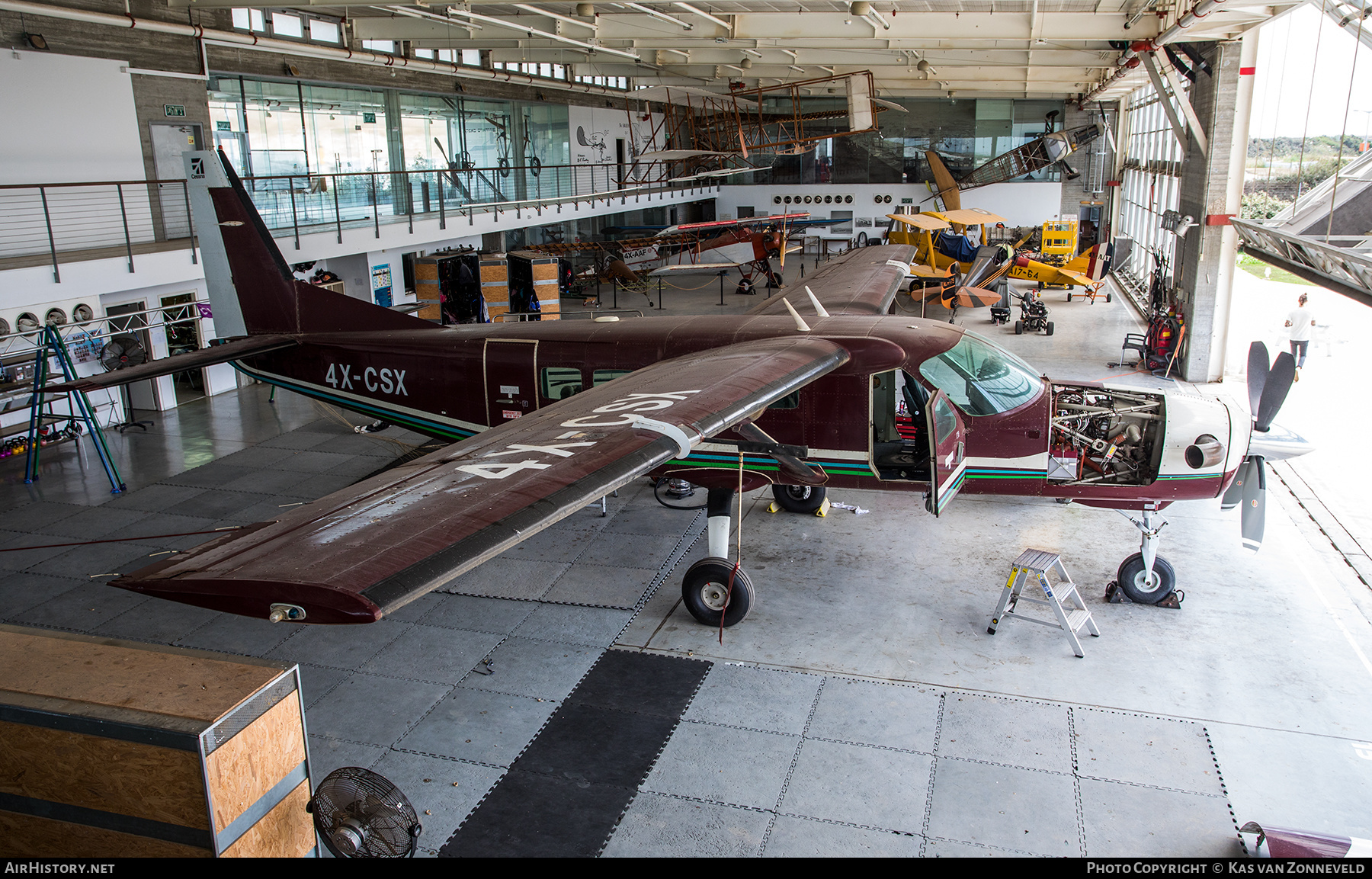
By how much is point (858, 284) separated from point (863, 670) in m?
8.04

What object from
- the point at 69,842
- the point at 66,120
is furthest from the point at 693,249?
the point at 69,842

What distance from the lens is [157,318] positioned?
17.0 metres

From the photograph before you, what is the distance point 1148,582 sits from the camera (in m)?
9.12

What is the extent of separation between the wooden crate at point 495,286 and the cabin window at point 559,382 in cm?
1328

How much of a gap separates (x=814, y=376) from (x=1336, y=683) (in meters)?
5.22

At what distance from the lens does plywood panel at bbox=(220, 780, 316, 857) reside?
12.6 ft

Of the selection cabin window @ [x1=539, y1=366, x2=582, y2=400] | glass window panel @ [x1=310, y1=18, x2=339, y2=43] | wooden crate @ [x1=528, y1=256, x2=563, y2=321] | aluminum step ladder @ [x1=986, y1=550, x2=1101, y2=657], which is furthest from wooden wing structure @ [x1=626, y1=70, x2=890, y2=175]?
aluminum step ladder @ [x1=986, y1=550, x2=1101, y2=657]

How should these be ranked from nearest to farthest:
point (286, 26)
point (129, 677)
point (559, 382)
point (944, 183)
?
point (129, 677)
point (559, 382)
point (286, 26)
point (944, 183)

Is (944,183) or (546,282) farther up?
(944,183)

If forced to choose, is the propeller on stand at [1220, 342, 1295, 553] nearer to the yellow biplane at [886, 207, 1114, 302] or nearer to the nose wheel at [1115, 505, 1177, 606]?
the nose wheel at [1115, 505, 1177, 606]

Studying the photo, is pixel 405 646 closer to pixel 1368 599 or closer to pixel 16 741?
pixel 16 741

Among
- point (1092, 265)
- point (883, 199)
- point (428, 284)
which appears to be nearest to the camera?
point (428, 284)

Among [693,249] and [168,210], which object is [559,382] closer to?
[168,210]

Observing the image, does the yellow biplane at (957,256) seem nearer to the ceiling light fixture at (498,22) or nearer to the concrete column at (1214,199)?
the concrete column at (1214,199)
